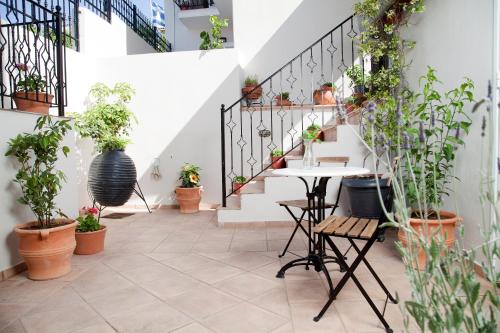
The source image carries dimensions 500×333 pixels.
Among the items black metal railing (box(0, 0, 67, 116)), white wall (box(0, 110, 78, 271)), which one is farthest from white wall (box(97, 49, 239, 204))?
white wall (box(0, 110, 78, 271))

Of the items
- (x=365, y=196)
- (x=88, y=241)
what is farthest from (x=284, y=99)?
(x=88, y=241)

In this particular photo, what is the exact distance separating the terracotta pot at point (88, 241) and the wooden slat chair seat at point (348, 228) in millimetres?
2218

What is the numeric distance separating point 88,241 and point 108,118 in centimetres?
239

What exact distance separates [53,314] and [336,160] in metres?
2.50

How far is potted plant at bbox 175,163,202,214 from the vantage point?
5273 millimetres

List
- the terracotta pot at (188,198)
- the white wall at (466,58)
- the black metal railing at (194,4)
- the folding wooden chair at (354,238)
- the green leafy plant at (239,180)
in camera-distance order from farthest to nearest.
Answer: the black metal railing at (194,4) < the terracotta pot at (188,198) < the green leafy plant at (239,180) < the white wall at (466,58) < the folding wooden chair at (354,238)

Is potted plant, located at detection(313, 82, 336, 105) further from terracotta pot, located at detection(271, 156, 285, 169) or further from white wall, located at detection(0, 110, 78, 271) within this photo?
white wall, located at detection(0, 110, 78, 271)

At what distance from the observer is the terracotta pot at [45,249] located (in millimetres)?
2656

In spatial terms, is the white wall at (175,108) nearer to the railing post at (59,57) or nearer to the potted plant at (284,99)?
the potted plant at (284,99)

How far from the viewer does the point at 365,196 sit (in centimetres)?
368

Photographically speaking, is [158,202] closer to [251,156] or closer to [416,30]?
[251,156]

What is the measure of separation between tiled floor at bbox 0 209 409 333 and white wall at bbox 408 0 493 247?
0.73 meters

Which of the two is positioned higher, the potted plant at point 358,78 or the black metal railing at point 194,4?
the black metal railing at point 194,4

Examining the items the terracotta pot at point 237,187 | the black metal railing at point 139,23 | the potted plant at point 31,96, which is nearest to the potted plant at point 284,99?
the terracotta pot at point 237,187
